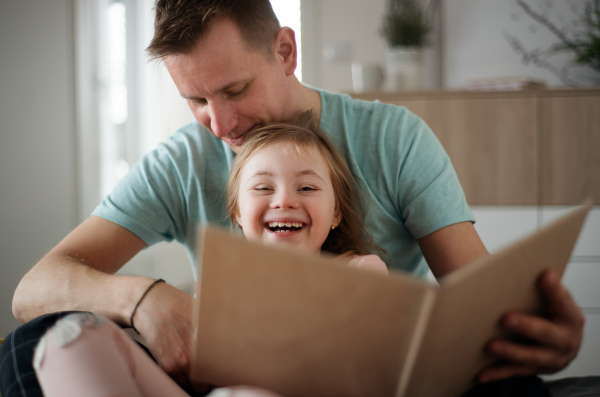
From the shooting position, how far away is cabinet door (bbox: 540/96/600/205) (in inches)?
104

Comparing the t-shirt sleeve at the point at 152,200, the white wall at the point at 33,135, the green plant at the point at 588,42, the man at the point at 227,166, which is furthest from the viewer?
the green plant at the point at 588,42

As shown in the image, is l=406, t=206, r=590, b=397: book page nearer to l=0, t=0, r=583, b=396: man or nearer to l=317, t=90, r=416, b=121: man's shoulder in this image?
l=0, t=0, r=583, b=396: man

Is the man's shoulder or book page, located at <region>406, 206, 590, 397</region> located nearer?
book page, located at <region>406, 206, 590, 397</region>

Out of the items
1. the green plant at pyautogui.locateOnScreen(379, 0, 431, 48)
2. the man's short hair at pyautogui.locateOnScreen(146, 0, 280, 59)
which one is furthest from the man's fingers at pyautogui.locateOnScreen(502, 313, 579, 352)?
the green plant at pyautogui.locateOnScreen(379, 0, 431, 48)

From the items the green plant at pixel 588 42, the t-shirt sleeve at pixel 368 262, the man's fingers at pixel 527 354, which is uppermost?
the green plant at pixel 588 42

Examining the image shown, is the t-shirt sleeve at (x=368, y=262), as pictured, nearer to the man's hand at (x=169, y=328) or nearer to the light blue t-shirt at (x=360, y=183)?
the light blue t-shirt at (x=360, y=183)

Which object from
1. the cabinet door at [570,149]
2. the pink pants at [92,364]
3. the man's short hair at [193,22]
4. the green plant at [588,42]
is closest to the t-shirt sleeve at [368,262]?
the pink pants at [92,364]

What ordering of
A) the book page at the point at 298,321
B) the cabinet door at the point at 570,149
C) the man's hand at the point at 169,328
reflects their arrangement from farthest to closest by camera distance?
the cabinet door at the point at 570,149, the man's hand at the point at 169,328, the book page at the point at 298,321

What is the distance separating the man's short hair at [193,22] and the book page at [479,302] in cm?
83

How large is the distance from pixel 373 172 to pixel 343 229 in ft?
0.53

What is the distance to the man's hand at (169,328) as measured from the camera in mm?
883

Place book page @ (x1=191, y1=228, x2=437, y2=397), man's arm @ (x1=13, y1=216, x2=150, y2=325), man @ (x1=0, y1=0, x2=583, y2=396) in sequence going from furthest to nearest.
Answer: man @ (x1=0, y1=0, x2=583, y2=396) → man's arm @ (x1=13, y1=216, x2=150, y2=325) → book page @ (x1=191, y1=228, x2=437, y2=397)

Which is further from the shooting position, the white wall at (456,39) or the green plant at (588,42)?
the white wall at (456,39)

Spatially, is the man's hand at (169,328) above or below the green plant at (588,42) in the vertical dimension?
below
